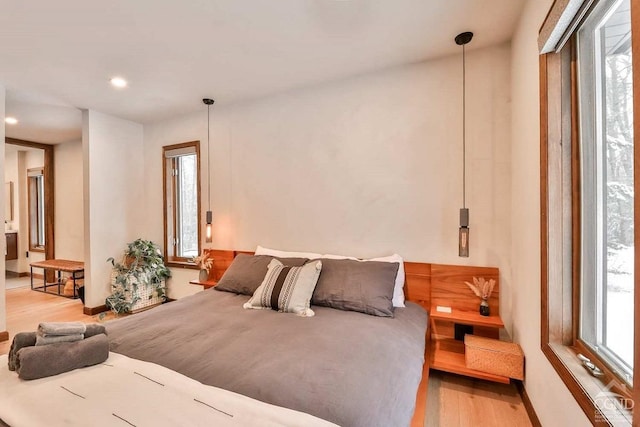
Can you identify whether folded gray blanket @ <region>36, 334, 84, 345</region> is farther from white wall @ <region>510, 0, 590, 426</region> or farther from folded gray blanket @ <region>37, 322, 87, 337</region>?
white wall @ <region>510, 0, 590, 426</region>

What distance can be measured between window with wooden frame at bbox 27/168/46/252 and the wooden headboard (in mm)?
7012

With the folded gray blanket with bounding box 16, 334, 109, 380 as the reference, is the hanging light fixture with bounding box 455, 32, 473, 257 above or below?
above

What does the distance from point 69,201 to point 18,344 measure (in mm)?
4939

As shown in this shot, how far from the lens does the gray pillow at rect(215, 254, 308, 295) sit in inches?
99.0

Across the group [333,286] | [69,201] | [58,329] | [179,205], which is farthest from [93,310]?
[333,286]

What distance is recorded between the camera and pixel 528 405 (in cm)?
179

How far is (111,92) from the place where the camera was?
3094 millimetres

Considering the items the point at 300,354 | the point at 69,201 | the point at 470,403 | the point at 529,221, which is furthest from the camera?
the point at 69,201

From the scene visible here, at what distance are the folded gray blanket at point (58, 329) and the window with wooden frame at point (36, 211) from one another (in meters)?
5.98

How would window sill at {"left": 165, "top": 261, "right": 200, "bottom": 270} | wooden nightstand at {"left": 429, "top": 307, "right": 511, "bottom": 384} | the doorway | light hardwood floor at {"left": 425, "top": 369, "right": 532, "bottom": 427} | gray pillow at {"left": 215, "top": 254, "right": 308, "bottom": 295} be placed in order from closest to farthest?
light hardwood floor at {"left": 425, "top": 369, "right": 532, "bottom": 427} → wooden nightstand at {"left": 429, "top": 307, "right": 511, "bottom": 384} → gray pillow at {"left": 215, "top": 254, "right": 308, "bottom": 295} → window sill at {"left": 165, "top": 261, "right": 200, "bottom": 270} → the doorway

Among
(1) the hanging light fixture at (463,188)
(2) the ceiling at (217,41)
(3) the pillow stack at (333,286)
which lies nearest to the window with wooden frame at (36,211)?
(2) the ceiling at (217,41)

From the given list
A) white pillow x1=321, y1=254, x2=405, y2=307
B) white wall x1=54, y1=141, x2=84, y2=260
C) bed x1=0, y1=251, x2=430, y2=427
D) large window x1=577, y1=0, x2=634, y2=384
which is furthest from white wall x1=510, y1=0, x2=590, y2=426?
white wall x1=54, y1=141, x2=84, y2=260

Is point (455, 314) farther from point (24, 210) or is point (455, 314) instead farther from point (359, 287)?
point (24, 210)

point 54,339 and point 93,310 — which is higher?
point 54,339
